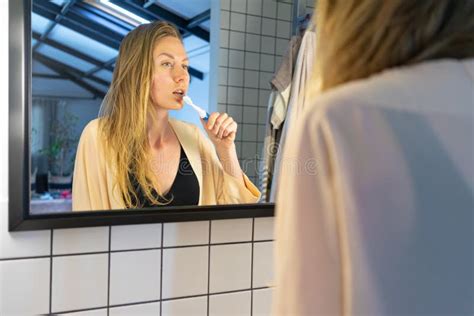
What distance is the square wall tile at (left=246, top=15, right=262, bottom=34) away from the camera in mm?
1024

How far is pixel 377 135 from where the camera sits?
0.35m

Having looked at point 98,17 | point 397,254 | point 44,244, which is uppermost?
point 98,17

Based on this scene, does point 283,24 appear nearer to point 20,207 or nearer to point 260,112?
point 260,112

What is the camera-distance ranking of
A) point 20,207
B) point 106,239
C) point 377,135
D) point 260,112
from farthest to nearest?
point 260,112
point 106,239
point 20,207
point 377,135

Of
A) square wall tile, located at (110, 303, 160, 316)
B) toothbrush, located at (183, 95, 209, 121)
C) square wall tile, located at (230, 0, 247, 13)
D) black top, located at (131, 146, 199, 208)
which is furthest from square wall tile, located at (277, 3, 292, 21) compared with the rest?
square wall tile, located at (110, 303, 160, 316)

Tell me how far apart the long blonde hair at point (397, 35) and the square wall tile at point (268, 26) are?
2.14 feet

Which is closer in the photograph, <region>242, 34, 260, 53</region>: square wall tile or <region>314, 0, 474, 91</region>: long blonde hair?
<region>314, 0, 474, 91</region>: long blonde hair

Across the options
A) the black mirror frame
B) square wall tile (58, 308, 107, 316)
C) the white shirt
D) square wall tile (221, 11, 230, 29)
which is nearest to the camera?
the white shirt

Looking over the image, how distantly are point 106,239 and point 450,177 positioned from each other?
736mm

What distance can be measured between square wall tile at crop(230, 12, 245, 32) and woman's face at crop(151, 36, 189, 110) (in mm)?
151

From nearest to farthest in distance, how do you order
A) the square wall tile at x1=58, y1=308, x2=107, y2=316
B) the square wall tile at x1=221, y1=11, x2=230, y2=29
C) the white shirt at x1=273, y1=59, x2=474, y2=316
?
the white shirt at x1=273, y1=59, x2=474, y2=316, the square wall tile at x1=58, y1=308, x2=107, y2=316, the square wall tile at x1=221, y1=11, x2=230, y2=29

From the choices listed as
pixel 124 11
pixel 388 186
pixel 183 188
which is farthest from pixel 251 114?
pixel 388 186

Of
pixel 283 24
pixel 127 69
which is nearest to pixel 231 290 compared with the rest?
pixel 127 69

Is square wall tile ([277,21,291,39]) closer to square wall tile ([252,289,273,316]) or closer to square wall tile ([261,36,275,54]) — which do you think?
square wall tile ([261,36,275,54])
